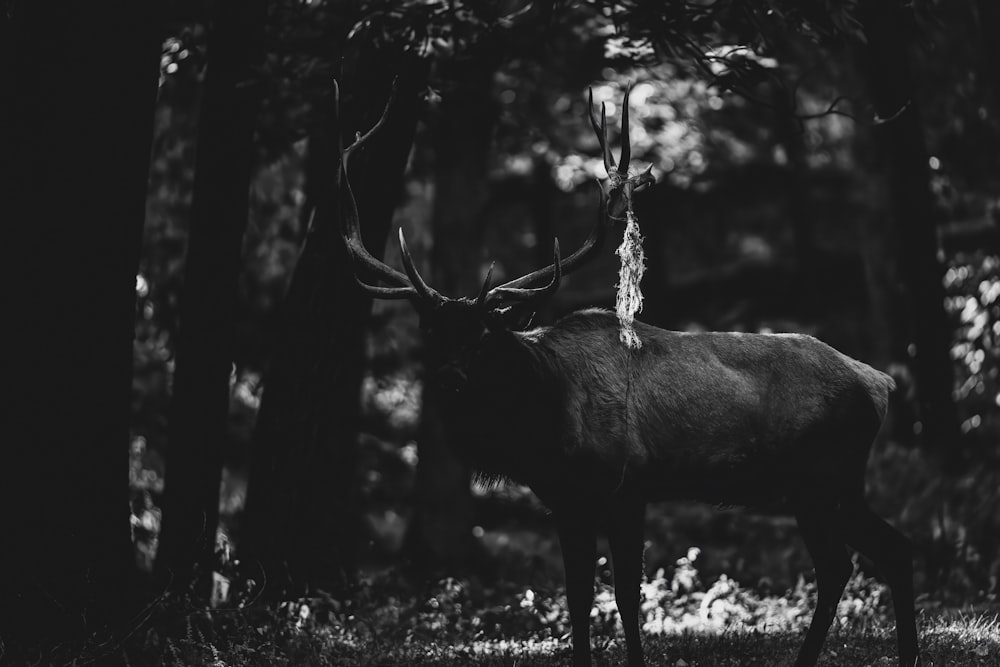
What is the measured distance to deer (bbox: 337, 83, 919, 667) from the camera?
621 centimetres

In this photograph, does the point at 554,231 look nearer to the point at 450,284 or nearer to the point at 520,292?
the point at 450,284

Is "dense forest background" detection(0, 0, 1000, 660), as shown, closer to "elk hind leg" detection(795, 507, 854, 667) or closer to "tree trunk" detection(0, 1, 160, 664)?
"tree trunk" detection(0, 1, 160, 664)

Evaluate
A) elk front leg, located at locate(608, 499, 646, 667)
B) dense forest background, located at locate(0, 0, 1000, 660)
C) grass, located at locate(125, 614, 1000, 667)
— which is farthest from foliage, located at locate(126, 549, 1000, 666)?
elk front leg, located at locate(608, 499, 646, 667)

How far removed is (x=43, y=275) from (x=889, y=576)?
4.97 metres

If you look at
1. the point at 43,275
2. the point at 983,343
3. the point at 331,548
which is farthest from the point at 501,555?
the point at 43,275

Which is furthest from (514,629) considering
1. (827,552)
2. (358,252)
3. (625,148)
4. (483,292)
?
(625,148)

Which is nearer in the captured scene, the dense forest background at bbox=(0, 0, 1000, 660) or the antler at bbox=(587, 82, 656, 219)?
the dense forest background at bbox=(0, 0, 1000, 660)

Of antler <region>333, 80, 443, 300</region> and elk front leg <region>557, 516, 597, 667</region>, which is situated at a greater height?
antler <region>333, 80, 443, 300</region>

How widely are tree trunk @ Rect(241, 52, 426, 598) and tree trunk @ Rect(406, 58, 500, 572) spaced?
462 cm

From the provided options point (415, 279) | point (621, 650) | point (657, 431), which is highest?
point (415, 279)

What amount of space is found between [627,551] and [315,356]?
2.90 m

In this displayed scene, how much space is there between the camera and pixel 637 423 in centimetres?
636

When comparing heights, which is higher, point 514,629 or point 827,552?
point 827,552

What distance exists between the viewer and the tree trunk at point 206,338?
788 centimetres
